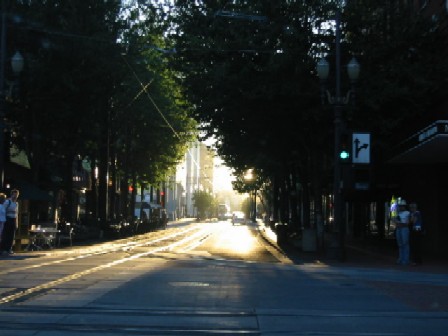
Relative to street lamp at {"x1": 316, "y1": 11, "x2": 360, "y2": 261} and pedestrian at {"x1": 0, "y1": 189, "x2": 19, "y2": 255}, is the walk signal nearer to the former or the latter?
street lamp at {"x1": 316, "y1": 11, "x2": 360, "y2": 261}

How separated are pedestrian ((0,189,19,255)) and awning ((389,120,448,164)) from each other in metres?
11.7

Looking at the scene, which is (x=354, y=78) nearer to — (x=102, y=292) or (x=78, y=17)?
(x=102, y=292)

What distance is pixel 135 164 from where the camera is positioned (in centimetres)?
4906

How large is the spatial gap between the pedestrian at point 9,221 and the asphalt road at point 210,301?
7.10 ft

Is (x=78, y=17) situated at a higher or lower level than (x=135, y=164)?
higher

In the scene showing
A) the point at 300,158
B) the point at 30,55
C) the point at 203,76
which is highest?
the point at 30,55

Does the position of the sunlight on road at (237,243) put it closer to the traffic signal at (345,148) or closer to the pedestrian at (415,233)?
the traffic signal at (345,148)

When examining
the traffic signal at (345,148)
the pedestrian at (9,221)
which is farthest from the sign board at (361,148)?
the pedestrian at (9,221)

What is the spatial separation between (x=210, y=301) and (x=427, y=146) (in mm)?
11458

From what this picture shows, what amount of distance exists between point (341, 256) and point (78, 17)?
49.4 ft

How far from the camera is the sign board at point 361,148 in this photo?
20.5 m

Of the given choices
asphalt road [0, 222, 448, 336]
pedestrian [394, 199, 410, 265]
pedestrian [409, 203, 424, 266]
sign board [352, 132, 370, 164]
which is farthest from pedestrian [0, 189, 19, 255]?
pedestrian [409, 203, 424, 266]

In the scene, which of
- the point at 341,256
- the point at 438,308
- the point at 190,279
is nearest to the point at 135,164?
the point at 341,256

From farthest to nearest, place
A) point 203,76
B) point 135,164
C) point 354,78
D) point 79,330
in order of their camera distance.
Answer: point 135,164 → point 203,76 → point 354,78 → point 79,330
